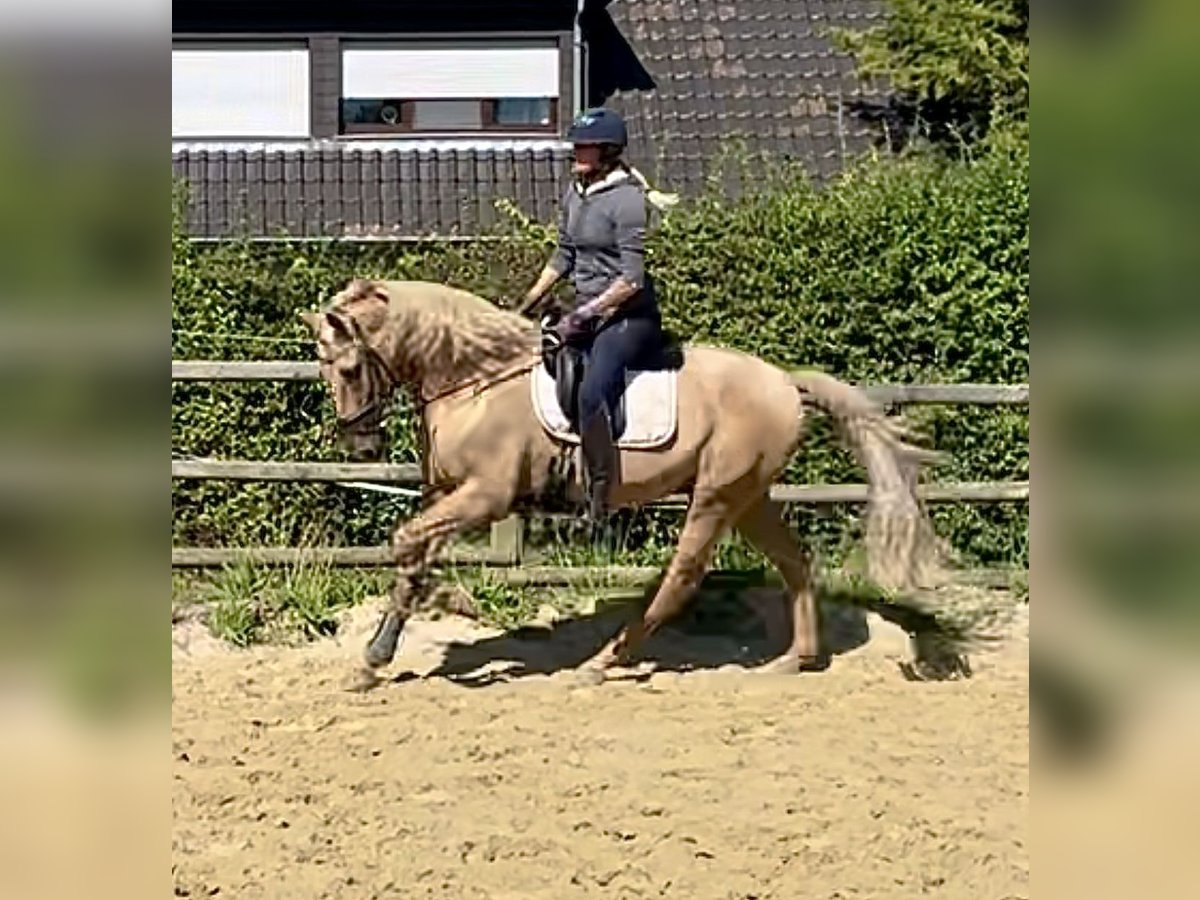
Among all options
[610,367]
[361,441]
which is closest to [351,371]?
[361,441]

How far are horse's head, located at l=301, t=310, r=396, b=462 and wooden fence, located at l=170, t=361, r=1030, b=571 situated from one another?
4.06 feet

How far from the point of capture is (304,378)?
24.6 ft

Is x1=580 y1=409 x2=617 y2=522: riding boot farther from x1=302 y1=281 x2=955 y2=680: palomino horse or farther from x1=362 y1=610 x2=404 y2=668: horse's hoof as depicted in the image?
x1=362 y1=610 x2=404 y2=668: horse's hoof

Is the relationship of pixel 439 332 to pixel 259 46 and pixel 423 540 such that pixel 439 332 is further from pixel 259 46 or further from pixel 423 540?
pixel 259 46

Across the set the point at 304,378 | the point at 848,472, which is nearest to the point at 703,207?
the point at 848,472

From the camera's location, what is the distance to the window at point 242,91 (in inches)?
554

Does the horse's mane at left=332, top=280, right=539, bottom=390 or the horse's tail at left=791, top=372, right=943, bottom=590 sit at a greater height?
the horse's mane at left=332, top=280, right=539, bottom=390

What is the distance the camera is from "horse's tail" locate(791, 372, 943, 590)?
627cm

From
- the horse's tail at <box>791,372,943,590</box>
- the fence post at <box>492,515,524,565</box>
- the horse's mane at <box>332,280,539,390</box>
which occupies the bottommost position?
the fence post at <box>492,515,524,565</box>
